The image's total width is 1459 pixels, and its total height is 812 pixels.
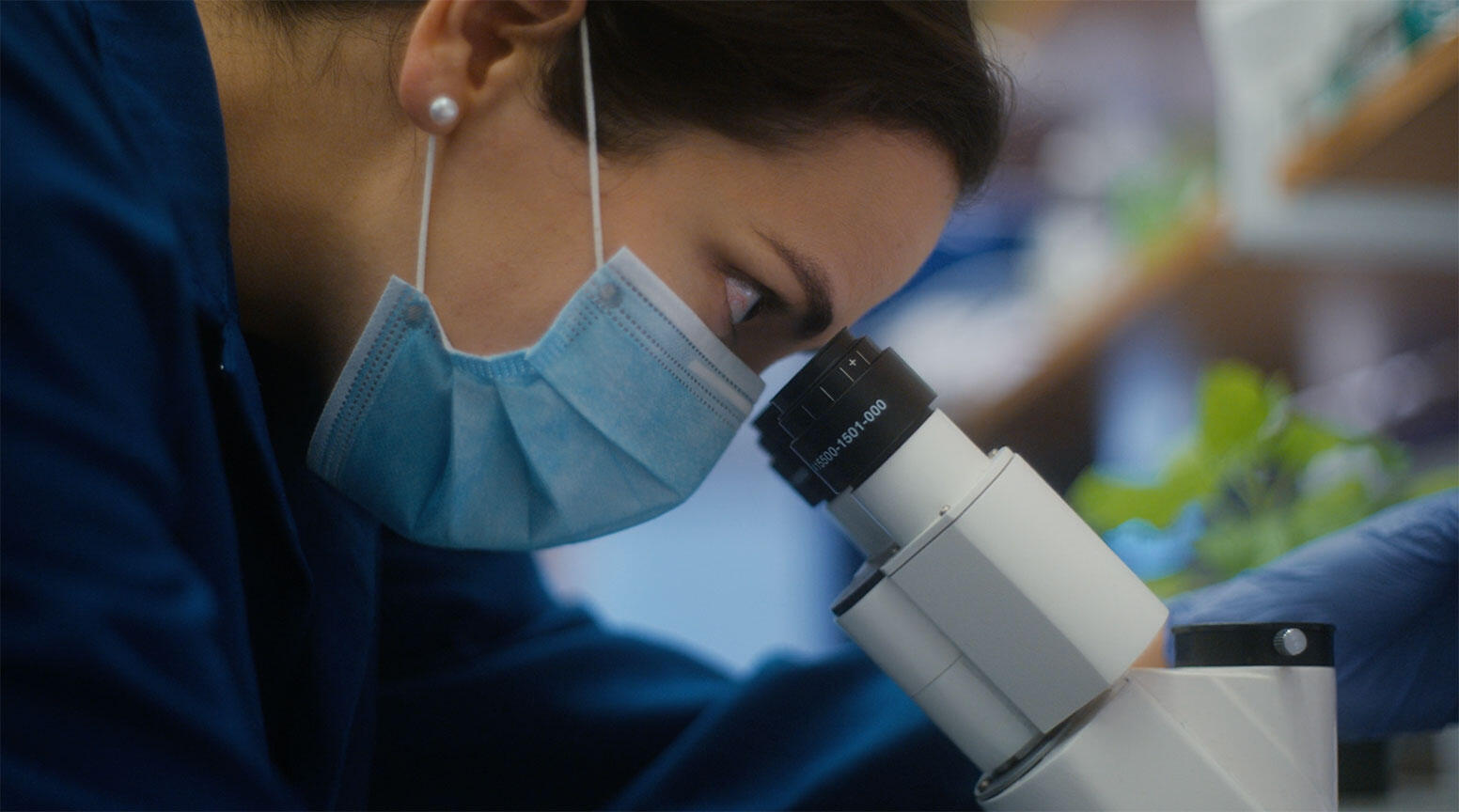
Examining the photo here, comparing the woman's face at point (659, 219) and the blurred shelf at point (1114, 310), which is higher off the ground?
the woman's face at point (659, 219)

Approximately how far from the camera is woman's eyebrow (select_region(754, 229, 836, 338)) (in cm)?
73

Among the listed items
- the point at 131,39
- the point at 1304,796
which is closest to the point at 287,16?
the point at 131,39

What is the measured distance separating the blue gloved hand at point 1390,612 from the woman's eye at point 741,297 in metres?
0.47

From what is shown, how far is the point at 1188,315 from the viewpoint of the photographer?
1525 mm

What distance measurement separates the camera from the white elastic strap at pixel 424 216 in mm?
736

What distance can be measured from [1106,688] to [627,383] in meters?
0.37

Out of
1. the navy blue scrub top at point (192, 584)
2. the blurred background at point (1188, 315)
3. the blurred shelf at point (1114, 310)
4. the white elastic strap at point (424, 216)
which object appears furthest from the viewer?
the blurred shelf at point (1114, 310)

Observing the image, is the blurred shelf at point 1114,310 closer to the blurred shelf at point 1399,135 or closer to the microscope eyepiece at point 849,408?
the blurred shelf at point 1399,135

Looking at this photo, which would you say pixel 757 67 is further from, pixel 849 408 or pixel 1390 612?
pixel 1390 612

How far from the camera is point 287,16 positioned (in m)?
0.75

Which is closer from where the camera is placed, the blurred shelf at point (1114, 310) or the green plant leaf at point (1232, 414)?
the green plant leaf at point (1232, 414)

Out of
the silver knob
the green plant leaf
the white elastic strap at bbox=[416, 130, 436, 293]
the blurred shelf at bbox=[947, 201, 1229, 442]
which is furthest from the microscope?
the blurred shelf at bbox=[947, 201, 1229, 442]

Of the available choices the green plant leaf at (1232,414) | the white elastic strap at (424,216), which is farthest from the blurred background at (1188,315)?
the white elastic strap at (424,216)

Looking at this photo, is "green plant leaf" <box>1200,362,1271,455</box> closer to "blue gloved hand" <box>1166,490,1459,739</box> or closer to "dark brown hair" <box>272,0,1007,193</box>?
"blue gloved hand" <box>1166,490,1459,739</box>
